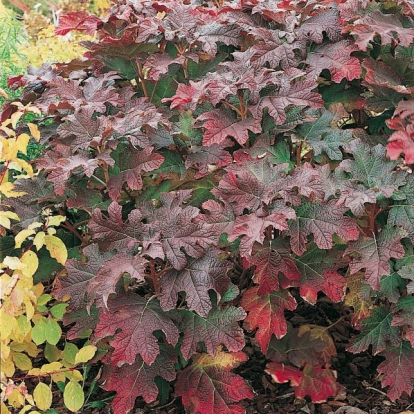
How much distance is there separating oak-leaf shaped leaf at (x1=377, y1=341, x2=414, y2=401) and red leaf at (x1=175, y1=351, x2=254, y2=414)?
44cm

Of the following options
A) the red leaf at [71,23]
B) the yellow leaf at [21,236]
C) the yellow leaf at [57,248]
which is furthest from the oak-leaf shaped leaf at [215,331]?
the red leaf at [71,23]

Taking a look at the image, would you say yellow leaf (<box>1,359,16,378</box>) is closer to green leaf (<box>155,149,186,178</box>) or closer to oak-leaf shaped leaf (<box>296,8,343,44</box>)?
green leaf (<box>155,149,186,178</box>)

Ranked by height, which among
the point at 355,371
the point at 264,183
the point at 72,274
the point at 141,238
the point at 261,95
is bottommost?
the point at 355,371

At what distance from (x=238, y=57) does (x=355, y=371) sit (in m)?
1.26

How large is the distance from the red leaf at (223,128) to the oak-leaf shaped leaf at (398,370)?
0.85 meters

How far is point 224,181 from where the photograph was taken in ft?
6.94

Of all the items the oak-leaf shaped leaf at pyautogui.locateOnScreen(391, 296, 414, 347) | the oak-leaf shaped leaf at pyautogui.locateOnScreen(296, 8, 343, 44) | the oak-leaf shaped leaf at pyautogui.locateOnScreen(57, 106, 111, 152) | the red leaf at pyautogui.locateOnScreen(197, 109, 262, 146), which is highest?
the oak-leaf shaped leaf at pyautogui.locateOnScreen(296, 8, 343, 44)

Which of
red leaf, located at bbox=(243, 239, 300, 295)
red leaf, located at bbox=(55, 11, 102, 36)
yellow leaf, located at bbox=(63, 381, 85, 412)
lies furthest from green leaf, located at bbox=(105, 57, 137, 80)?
yellow leaf, located at bbox=(63, 381, 85, 412)

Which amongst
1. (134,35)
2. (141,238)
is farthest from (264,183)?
(134,35)

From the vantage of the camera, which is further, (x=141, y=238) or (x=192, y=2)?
(x=192, y=2)

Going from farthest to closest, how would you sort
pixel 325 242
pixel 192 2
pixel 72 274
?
1. pixel 192 2
2. pixel 72 274
3. pixel 325 242

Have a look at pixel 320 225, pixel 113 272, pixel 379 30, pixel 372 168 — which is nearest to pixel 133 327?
pixel 113 272

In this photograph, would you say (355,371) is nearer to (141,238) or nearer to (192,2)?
(141,238)

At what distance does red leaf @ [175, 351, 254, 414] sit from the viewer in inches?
86.4
